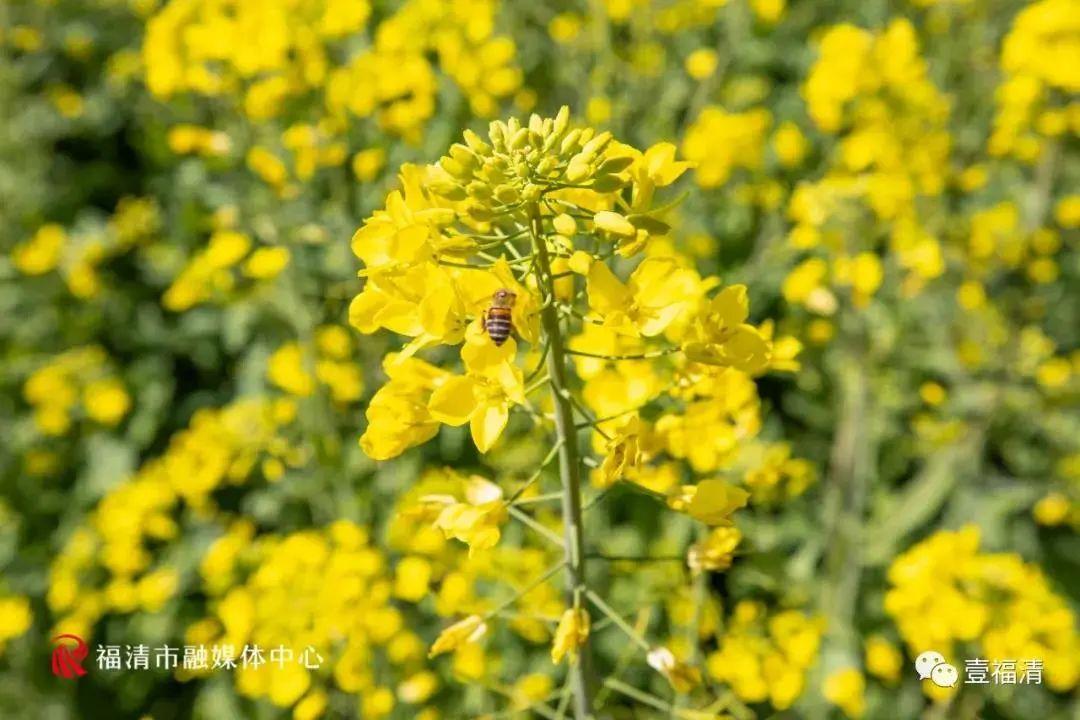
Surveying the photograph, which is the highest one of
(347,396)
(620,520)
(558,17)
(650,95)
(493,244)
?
(558,17)

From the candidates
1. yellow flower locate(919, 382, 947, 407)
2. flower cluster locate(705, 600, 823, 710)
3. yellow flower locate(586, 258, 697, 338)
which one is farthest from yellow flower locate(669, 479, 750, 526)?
yellow flower locate(919, 382, 947, 407)

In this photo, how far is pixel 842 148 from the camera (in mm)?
3412

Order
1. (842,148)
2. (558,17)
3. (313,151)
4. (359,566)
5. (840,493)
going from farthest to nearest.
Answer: (558,17)
(842,148)
(840,493)
(313,151)
(359,566)

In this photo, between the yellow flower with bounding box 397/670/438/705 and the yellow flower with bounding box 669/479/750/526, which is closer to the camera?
the yellow flower with bounding box 669/479/750/526

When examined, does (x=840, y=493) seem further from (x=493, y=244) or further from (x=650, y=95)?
(x=493, y=244)

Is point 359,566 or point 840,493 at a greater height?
point 359,566

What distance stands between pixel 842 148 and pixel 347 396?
209 centimetres

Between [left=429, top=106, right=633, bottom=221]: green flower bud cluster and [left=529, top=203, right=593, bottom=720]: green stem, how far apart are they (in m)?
0.04

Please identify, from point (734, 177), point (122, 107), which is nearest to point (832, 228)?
point (734, 177)

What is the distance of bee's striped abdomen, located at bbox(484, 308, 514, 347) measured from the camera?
3.76 feet

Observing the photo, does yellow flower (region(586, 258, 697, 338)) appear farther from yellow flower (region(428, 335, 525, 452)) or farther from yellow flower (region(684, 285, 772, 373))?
yellow flower (region(428, 335, 525, 452))

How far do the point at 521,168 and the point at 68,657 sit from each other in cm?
290

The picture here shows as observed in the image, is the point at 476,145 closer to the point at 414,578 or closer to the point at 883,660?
the point at 414,578

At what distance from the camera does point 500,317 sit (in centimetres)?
115
